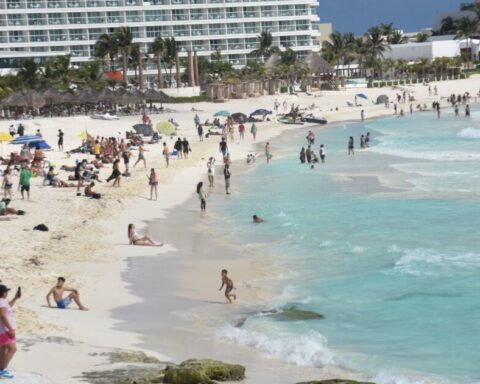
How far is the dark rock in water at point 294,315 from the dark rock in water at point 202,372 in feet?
12.6

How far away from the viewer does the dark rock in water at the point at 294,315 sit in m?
16.5

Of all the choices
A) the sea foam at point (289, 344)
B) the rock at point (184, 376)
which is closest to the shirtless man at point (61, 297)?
the sea foam at point (289, 344)

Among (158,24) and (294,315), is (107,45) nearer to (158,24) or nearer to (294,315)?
(158,24)

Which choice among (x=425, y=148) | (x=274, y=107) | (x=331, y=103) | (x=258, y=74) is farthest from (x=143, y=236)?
(x=258, y=74)

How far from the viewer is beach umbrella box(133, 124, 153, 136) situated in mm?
54031

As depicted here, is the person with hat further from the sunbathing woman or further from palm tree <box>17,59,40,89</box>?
palm tree <box>17,59,40,89</box>

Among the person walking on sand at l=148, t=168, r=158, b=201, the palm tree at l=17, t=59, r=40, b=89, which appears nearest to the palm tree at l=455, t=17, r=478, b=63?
the palm tree at l=17, t=59, r=40, b=89

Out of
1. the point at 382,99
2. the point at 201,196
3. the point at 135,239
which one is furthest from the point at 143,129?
the point at 382,99

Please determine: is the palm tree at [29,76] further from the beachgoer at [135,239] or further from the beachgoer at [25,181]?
the beachgoer at [135,239]

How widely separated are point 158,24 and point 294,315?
100401 millimetres

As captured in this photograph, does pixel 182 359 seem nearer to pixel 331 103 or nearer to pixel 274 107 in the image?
pixel 274 107

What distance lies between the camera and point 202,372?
1173 cm

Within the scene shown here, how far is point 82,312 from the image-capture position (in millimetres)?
16641

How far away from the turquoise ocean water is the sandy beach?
0.75m
